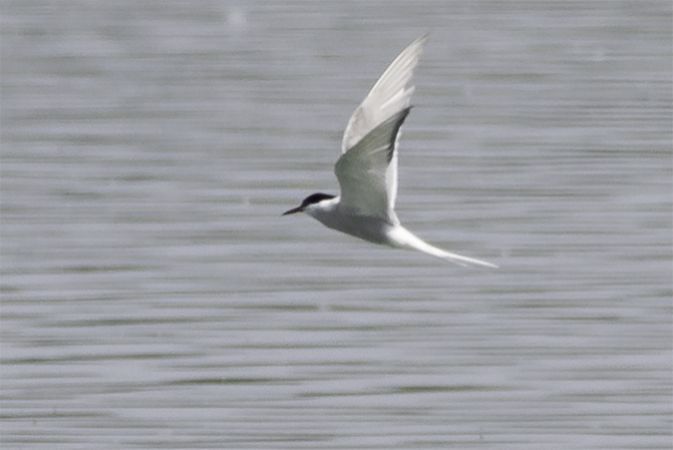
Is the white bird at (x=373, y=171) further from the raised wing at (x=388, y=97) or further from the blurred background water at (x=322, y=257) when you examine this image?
the blurred background water at (x=322, y=257)

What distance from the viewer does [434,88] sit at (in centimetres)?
2177

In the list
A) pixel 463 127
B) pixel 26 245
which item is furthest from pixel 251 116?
pixel 26 245

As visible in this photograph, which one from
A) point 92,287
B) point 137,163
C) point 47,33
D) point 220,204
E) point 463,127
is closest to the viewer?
point 92,287

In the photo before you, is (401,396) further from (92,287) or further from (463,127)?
(463,127)

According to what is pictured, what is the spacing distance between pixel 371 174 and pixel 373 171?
1.1 inches

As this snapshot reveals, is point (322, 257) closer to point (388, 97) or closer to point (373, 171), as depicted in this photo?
point (373, 171)

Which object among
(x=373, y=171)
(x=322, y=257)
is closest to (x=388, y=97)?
(x=373, y=171)

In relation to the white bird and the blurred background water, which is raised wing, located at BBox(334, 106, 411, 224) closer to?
the white bird

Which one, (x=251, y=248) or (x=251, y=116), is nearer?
(x=251, y=248)

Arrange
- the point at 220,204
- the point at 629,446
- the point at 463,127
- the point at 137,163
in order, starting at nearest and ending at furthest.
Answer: the point at 629,446 → the point at 220,204 → the point at 137,163 → the point at 463,127

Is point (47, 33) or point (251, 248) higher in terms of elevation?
point (251, 248)

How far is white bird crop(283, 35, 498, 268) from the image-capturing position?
31.7ft

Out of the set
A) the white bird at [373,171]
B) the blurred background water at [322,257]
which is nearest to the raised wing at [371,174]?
the white bird at [373,171]

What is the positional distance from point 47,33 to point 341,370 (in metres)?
15.1
